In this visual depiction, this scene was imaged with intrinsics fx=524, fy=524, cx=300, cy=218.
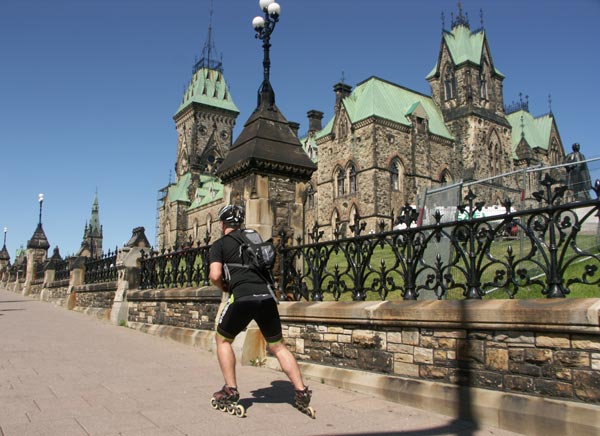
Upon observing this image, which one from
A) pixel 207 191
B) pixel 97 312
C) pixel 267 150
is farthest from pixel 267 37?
pixel 207 191

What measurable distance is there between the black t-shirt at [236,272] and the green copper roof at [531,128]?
5533cm

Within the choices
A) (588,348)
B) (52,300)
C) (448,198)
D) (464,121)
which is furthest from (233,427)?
(464,121)

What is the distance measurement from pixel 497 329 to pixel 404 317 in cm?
107

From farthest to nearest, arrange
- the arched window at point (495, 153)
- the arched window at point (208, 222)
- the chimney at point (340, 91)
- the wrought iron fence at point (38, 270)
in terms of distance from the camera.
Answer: the arched window at point (208, 222), the arched window at point (495, 153), the chimney at point (340, 91), the wrought iron fence at point (38, 270)

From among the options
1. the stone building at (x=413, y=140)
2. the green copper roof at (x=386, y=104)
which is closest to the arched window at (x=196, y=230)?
the stone building at (x=413, y=140)

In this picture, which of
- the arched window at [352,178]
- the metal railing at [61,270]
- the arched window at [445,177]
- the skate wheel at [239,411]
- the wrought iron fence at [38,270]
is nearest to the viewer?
the skate wheel at [239,411]

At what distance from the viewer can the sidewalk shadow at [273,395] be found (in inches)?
212

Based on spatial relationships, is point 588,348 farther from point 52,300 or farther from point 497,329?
point 52,300

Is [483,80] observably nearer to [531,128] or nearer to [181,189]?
[531,128]

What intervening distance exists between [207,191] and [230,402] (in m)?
68.3

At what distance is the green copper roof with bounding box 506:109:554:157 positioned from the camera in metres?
56.2

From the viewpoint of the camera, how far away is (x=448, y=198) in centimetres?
869

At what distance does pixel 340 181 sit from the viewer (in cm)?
4306

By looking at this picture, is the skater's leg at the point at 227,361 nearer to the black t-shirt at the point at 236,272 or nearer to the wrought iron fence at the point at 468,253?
the black t-shirt at the point at 236,272
